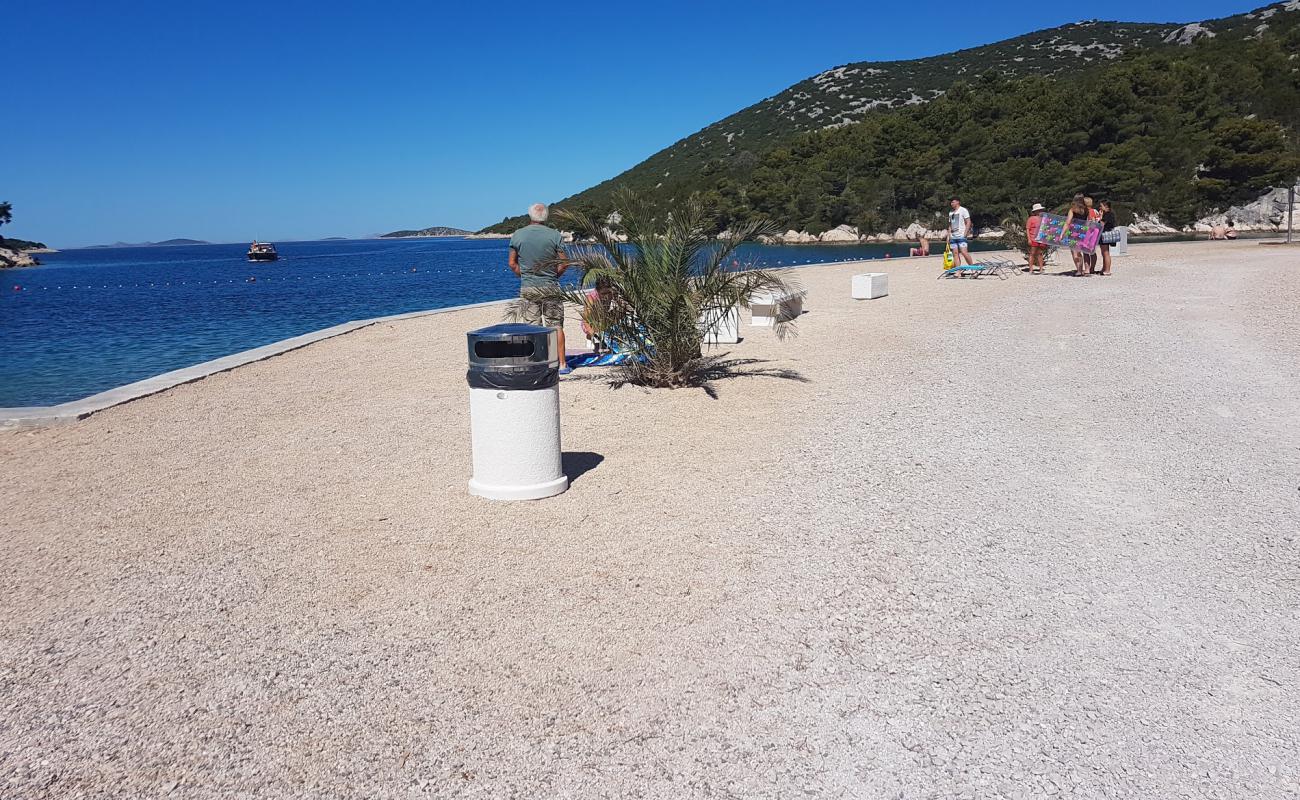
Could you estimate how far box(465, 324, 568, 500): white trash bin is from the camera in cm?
462

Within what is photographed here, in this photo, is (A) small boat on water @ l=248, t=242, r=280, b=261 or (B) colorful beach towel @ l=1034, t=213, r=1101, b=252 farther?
(A) small boat on water @ l=248, t=242, r=280, b=261

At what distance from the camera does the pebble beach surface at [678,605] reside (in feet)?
8.02

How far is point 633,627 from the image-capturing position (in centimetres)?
323

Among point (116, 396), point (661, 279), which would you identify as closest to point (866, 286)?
point (661, 279)

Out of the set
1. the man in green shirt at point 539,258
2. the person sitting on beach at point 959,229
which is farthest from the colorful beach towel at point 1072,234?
the man in green shirt at point 539,258

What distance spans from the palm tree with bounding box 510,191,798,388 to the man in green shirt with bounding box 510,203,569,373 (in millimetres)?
112

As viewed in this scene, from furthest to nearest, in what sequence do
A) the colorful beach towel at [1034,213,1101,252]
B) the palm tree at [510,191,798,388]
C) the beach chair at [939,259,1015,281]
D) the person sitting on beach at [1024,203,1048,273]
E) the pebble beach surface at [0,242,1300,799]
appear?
1. the person sitting on beach at [1024,203,1048,273]
2. the beach chair at [939,259,1015,281]
3. the colorful beach towel at [1034,213,1101,252]
4. the palm tree at [510,191,798,388]
5. the pebble beach surface at [0,242,1300,799]

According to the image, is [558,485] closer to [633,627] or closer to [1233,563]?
[633,627]

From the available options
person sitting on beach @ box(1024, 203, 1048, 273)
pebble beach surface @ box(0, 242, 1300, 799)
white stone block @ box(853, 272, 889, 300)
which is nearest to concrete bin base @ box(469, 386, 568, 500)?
pebble beach surface @ box(0, 242, 1300, 799)

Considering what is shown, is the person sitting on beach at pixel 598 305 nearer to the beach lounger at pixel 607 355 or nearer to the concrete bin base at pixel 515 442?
the beach lounger at pixel 607 355

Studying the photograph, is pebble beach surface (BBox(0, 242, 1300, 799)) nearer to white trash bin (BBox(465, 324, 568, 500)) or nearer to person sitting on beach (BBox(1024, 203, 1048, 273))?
white trash bin (BBox(465, 324, 568, 500))

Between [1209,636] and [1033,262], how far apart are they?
18.2 meters

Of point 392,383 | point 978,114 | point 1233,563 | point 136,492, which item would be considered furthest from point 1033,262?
point 978,114

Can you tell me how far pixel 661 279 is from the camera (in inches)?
291
